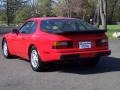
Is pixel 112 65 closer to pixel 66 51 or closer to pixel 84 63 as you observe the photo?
pixel 84 63

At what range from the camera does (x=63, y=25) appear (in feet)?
35.7

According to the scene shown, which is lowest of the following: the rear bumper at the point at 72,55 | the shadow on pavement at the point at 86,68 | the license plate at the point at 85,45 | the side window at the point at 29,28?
the shadow on pavement at the point at 86,68

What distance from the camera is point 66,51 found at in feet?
32.2

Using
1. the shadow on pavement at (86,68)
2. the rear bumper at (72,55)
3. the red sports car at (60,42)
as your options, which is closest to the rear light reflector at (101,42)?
the red sports car at (60,42)

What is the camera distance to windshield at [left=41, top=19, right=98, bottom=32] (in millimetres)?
10680

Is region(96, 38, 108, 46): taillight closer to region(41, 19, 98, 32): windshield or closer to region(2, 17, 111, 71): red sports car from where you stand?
region(2, 17, 111, 71): red sports car

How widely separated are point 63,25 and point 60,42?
1.16 metres

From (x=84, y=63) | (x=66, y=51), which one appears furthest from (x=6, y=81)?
(x=84, y=63)

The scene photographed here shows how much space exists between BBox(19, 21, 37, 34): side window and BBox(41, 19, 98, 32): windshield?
324mm

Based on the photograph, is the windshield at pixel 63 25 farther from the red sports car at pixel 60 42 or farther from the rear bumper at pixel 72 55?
the rear bumper at pixel 72 55

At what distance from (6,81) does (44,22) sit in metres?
2.56

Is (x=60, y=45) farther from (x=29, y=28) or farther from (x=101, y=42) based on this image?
(x=29, y=28)

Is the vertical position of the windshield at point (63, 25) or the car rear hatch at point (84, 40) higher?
the windshield at point (63, 25)

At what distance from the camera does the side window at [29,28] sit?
1108 centimetres
